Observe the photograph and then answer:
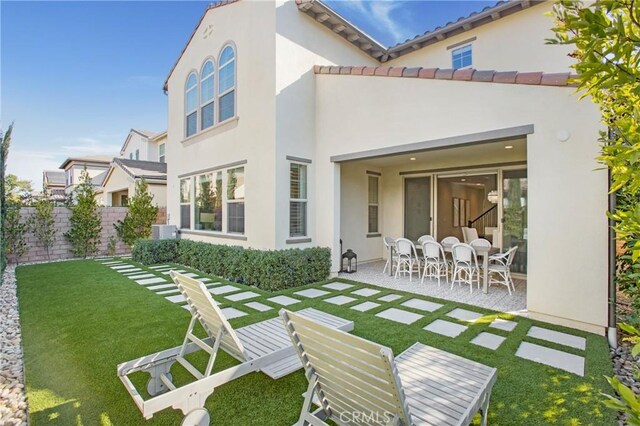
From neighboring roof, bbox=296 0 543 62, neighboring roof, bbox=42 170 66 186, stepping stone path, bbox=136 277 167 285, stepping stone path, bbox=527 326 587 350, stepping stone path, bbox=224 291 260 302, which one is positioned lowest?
stepping stone path, bbox=527 326 587 350

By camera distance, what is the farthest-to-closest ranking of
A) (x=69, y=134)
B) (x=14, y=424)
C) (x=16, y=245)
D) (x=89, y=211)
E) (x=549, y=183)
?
(x=69, y=134), (x=89, y=211), (x=16, y=245), (x=549, y=183), (x=14, y=424)

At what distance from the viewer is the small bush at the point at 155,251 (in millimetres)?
11781

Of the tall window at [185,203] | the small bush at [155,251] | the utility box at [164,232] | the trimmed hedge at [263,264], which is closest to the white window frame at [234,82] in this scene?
the tall window at [185,203]

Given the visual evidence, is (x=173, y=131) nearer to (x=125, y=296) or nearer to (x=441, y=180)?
(x=125, y=296)

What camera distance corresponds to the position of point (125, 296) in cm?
737

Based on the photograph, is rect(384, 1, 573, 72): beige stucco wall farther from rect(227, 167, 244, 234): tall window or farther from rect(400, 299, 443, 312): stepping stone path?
rect(227, 167, 244, 234): tall window

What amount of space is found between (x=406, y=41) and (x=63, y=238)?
52.8 ft

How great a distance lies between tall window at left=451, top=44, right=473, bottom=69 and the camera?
10.6m

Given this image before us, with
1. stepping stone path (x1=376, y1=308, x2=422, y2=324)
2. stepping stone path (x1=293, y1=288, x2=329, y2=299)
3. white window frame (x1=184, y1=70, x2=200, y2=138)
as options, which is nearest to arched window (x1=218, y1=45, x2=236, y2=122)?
white window frame (x1=184, y1=70, x2=200, y2=138)

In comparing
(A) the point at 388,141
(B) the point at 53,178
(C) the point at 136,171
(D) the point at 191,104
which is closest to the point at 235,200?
(A) the point at 388,141

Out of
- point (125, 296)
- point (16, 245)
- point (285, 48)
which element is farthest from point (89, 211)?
point (285, 48)

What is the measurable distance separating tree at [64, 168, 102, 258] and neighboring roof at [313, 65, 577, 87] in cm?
1168

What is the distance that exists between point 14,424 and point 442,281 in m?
8.64

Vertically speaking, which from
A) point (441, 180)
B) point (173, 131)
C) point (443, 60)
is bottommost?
point (441, 180)
